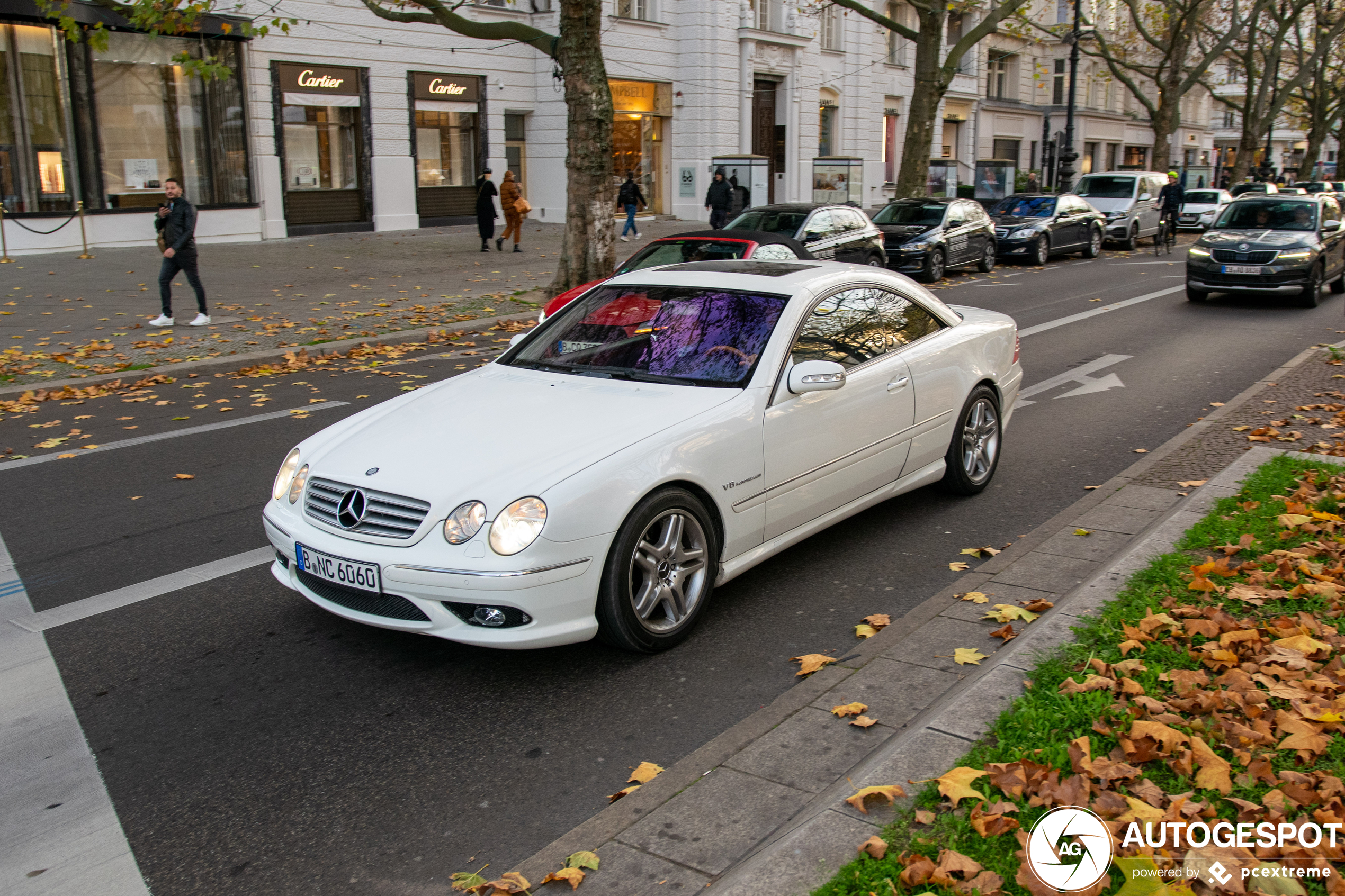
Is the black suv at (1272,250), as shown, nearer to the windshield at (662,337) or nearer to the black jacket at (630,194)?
the windshield at (662,337)

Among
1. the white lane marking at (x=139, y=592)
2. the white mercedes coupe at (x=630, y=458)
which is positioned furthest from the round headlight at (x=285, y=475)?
the white lane marking at (x=139, y=592)

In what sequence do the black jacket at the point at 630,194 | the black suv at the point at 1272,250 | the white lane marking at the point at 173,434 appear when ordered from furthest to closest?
the black jacket at the point at 630,194, the black suv at the point at 1272,250, the white lane marking at the point at 173,434

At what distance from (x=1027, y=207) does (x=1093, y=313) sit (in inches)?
401

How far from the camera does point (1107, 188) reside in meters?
30.0

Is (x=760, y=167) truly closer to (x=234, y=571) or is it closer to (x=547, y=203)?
(x=547, y=203)

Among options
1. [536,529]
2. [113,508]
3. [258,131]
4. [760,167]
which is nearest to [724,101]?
[760,167]

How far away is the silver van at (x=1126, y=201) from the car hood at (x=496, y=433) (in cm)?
2629

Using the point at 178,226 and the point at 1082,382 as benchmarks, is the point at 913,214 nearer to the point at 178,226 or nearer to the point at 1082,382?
the point at 1082,382

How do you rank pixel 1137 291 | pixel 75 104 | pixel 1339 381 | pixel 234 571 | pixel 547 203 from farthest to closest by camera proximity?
pixel 547 203 → pixel 75 104 → pixel 1137 291 → pixel 1339 381 → pixel 234 571

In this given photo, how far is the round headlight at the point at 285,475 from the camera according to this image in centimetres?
489

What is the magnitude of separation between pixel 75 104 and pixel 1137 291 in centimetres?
2052

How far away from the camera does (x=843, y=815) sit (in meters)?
3.28

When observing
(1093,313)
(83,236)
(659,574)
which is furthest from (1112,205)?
(659,574)

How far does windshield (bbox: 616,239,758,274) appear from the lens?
12234 millimetres
